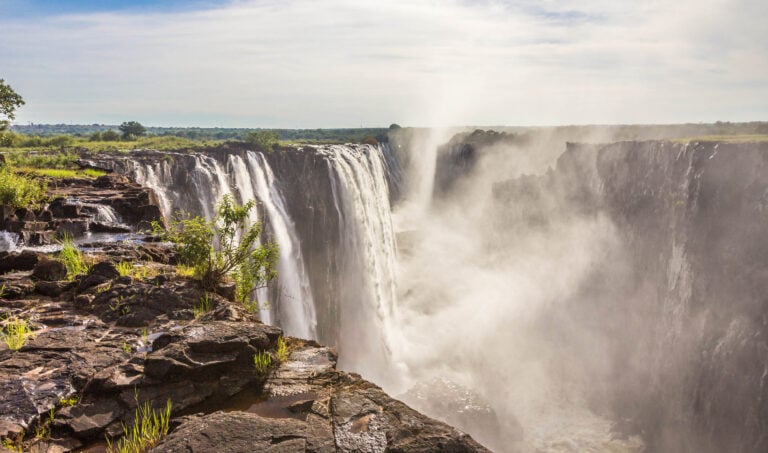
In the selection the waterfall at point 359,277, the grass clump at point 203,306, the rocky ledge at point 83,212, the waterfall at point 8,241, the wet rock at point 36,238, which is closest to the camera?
the grass clump at point 203,306

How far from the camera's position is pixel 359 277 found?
110 ft

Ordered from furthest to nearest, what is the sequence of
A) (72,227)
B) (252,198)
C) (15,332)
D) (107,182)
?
(252,198) → (107,182) → (72,227) → (15,332)

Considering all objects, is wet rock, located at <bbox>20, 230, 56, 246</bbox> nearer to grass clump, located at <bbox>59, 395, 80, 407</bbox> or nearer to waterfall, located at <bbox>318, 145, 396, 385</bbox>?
grass clump, located at <bbox>59, 395, 80, 407</bbox>

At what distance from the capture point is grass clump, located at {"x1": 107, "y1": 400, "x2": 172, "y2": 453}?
14.1ft

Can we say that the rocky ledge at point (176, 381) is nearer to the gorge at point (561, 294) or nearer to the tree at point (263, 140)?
the gorge at point (561, 294)

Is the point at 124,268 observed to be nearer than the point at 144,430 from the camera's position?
No

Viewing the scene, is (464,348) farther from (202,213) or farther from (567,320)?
(202,213)

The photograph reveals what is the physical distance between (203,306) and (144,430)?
266cm

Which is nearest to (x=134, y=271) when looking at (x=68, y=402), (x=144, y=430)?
(x=68, y=402)

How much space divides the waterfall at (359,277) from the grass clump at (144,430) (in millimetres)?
25533

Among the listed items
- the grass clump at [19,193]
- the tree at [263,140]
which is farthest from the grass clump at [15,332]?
the tree at [263,140]

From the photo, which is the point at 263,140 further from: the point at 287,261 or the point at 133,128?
the point at 133,128

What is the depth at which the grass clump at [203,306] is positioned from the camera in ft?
21.9

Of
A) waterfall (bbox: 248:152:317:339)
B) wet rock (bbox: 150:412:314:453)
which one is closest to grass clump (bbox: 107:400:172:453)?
wet rock (bbox: 150:412:314:453)
